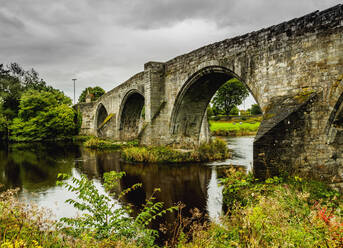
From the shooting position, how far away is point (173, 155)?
11.9 meters

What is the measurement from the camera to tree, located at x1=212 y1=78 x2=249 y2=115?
137 feet

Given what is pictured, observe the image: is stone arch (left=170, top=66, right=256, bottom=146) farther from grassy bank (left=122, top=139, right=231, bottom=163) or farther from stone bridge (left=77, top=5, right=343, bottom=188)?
grassy bank (left=122, top=139, right=231, bottom=163)

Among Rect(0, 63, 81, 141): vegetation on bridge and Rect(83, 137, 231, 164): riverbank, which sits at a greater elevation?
Rect(0, 63, 81, 141): vegetation on bridge

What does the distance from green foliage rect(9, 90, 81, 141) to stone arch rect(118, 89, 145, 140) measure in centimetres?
807

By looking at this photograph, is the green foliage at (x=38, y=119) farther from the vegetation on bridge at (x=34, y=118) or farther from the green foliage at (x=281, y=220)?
the green foliage at (x=281, y=220)

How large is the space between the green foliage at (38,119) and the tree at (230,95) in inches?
1040

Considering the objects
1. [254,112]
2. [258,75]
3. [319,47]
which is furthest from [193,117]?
[254,112]

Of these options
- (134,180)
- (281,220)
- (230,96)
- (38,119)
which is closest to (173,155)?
(134,180)

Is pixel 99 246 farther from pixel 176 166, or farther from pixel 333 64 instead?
pixel 176 166

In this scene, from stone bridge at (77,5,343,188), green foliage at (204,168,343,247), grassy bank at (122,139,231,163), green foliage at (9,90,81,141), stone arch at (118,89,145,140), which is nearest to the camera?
green foliage at (204,168,343,247)

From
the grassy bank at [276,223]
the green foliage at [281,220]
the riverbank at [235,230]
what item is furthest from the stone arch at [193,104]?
the riverbank at [235,230]

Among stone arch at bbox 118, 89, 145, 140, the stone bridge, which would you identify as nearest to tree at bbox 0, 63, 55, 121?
stone arch at bbox 118, 89, 145, 140

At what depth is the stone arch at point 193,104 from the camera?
36.2 feet

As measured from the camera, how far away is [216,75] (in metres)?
10.5
